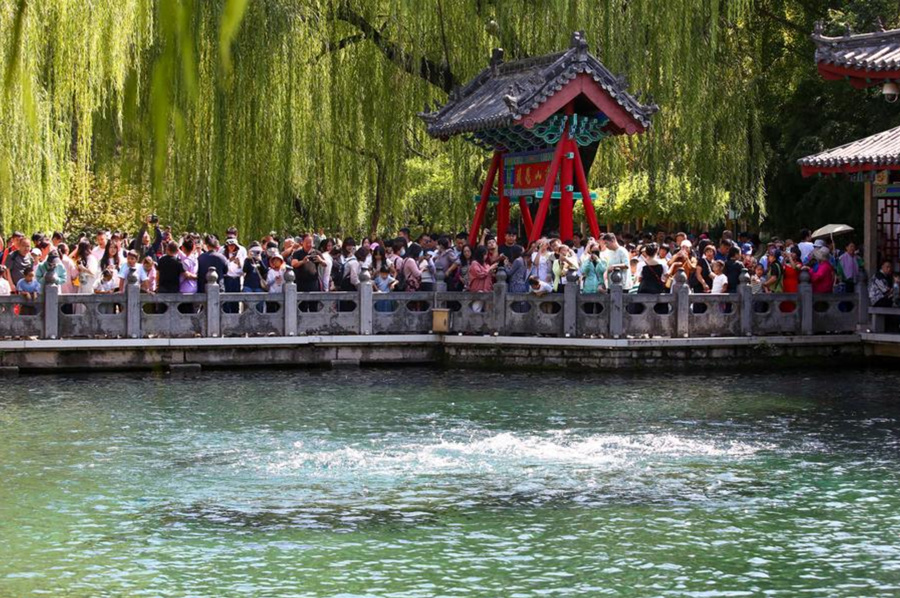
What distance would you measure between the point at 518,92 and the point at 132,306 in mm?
6831

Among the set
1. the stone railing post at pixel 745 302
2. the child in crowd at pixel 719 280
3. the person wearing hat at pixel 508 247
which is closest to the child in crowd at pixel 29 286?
the person wearing hat at pixel 508 247

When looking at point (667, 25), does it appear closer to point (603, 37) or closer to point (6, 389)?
point (603, 37)

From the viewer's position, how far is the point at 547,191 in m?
21.1

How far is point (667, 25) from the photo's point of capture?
24.6 metres

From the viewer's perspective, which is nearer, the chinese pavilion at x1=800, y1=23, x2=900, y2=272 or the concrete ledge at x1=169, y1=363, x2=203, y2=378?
the concrete ledge at x1=169, y1=363, x2=203, y2=378

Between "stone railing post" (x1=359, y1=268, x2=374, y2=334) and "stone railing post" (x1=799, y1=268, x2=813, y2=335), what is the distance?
20.1ft

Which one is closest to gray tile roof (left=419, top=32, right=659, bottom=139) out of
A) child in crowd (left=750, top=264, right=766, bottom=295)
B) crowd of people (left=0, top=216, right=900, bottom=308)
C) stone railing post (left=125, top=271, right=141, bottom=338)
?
crowd of people (left=0, top=216, right=900, bottom=308)

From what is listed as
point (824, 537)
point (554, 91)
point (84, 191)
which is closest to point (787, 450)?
point (824, 537)

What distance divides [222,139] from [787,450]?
1257cm

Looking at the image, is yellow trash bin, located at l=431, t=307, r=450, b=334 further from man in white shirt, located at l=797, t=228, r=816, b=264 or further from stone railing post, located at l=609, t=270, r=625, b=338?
man in white shirt, located at l=797, t=228, r=816, b=264

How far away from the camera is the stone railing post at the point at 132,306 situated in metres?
18.6

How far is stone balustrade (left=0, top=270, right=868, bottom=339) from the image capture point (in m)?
18.7

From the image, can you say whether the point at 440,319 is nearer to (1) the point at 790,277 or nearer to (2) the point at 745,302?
(2) the point at 745,302

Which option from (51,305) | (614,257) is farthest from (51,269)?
(614,257)
